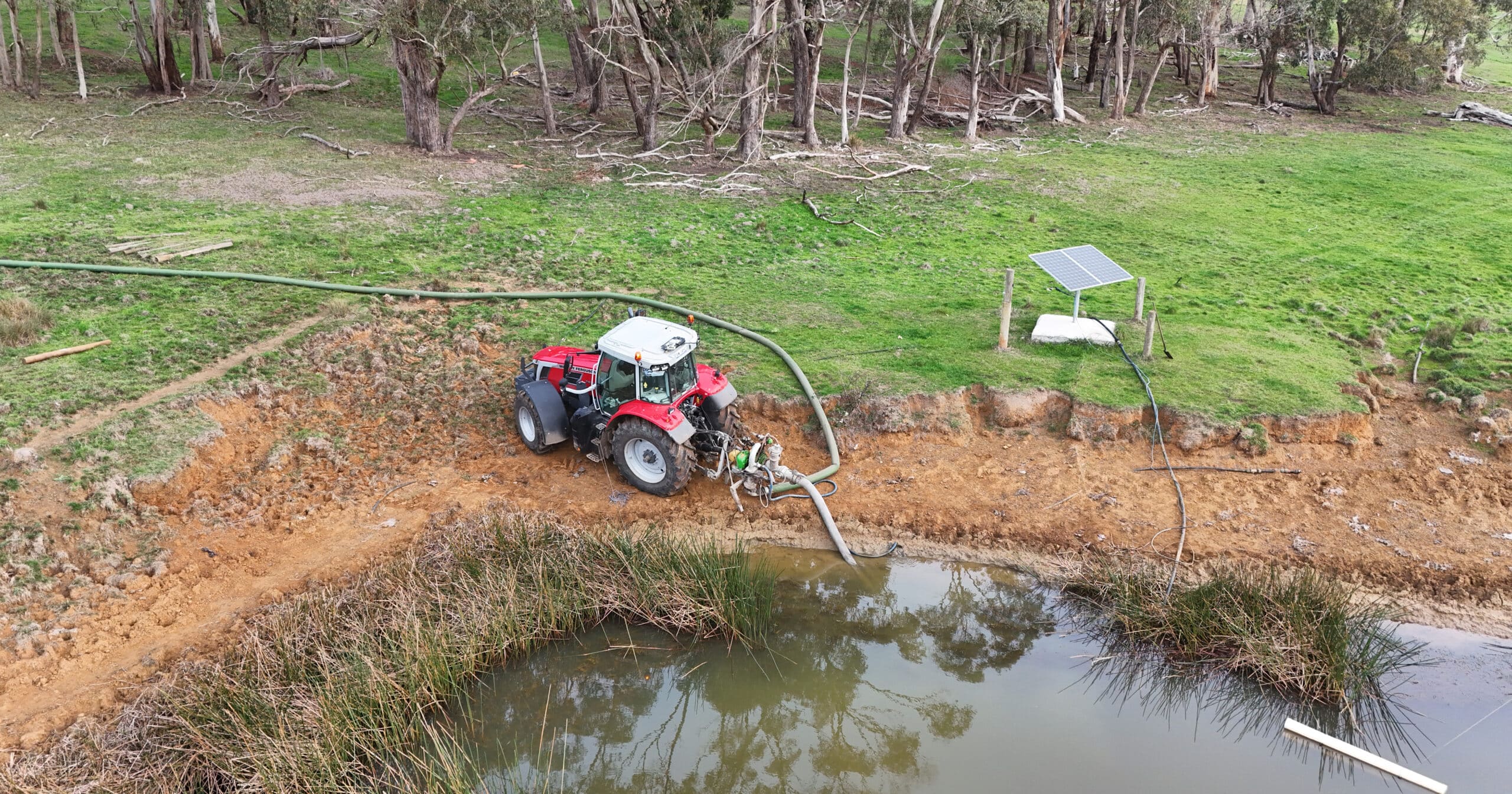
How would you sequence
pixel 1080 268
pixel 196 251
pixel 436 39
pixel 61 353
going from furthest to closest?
pixel 436 39 → pixel 196 251 → pixel 1080 268 → pixel 61 353

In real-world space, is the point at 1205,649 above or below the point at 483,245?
below

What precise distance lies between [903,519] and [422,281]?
8716 millimetres

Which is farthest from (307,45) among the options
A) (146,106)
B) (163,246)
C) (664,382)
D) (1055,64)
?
(1055,64)

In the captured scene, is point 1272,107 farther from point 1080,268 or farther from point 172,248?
point 172,248

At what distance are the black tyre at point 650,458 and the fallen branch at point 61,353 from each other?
7150 millimetres

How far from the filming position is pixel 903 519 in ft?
37.0

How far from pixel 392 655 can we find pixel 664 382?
157 inches

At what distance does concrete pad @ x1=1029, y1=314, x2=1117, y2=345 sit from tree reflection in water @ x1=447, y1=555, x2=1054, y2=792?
15.6ft

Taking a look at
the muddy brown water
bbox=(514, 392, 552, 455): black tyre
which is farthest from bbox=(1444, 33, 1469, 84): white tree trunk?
bbox=(514, 392, 552, 455): black tyre

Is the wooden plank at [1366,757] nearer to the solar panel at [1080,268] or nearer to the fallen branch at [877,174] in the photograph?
the solar panel at [1080,268]

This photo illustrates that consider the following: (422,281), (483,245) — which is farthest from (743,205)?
(422,281)

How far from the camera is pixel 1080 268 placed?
1379 centimetres

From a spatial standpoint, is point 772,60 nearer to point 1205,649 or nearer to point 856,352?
point 856,352

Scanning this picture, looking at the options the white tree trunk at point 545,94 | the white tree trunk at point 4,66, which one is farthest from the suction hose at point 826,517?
the white tree trunk at point 4,66
